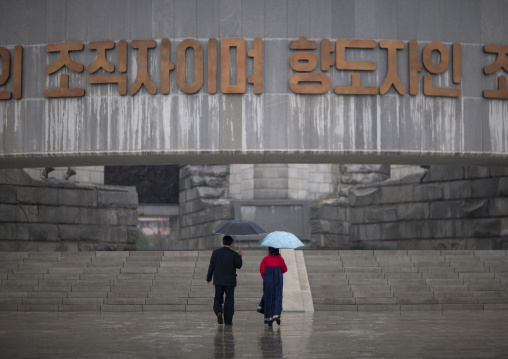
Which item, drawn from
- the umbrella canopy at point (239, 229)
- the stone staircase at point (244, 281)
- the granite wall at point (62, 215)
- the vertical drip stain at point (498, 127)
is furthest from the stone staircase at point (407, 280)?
the granite wall at point (62, 215)

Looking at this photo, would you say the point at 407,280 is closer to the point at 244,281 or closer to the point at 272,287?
the point at 244,281

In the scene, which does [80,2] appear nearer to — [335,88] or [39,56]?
[39,56]

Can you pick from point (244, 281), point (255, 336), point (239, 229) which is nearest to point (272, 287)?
point (239, 229)

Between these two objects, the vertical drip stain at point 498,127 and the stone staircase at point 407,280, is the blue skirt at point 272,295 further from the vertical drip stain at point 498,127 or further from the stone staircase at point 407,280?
the vertical drip stain at point 498,127

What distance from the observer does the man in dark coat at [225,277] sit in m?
13.6

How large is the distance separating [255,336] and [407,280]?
8745mm

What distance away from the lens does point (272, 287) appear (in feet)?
44.7

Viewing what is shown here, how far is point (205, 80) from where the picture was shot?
64.6 ft

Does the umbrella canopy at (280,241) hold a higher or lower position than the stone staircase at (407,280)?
higher

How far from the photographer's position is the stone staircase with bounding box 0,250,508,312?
18.4 metres

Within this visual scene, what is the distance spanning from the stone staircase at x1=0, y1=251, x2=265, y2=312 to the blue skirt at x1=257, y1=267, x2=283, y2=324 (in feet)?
14.1

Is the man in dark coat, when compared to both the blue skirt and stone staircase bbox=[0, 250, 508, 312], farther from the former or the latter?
stone staircase bbox=[0, 250, 508, 312]

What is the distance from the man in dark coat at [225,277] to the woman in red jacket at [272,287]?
20.1 inches

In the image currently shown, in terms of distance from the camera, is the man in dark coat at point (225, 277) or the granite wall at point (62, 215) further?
the granite wall at point (62, 215)
